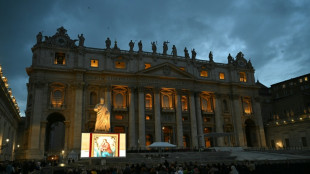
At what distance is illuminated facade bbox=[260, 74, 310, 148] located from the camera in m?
55.3

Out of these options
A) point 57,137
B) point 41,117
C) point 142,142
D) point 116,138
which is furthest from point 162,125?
point 57,137

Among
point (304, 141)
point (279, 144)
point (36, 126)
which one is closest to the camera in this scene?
point (36, 126)

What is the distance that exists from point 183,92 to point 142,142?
45.6 ft

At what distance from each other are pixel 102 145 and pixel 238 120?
39.2m

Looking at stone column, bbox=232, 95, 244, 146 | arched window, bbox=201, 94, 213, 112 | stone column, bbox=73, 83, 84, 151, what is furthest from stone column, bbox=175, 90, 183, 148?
stone column, bbox=73, 83, 84, 151

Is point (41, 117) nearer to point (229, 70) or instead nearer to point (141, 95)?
point (141, 95)

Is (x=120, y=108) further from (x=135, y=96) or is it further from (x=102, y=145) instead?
(x=102, y=145)

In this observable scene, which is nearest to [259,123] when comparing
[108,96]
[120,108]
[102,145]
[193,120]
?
[193,120]

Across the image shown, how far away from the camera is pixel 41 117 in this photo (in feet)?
A: 149

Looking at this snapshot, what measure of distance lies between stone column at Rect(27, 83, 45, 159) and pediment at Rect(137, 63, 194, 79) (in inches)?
722

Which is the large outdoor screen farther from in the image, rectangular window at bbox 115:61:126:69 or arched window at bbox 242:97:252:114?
arched window at bbox 242:97:252:114

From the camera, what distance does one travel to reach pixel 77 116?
46.4 m

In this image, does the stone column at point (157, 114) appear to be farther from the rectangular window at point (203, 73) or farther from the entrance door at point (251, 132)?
the entrance door at point (251, 132)

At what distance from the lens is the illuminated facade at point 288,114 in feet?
181
